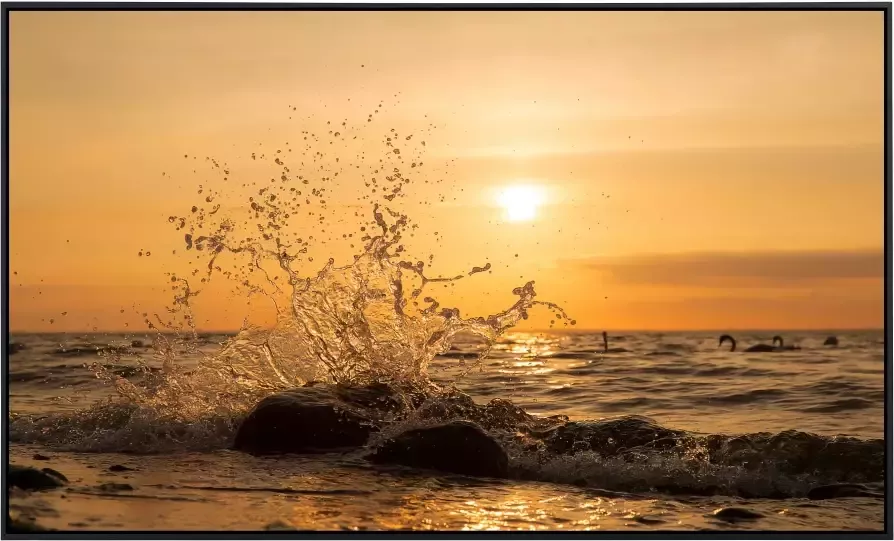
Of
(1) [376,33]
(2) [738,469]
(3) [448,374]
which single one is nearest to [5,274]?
(1) [376,33]

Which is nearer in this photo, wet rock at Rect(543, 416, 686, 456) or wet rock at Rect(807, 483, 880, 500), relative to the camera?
wet rock at Rect(807, 483, 880, 500)

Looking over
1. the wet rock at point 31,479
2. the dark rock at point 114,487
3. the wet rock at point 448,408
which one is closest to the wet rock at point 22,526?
the wet rock at point 31,479

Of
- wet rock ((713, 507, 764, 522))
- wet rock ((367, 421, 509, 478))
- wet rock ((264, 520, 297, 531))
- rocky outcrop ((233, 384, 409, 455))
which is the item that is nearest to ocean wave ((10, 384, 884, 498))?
rocky outcrop ((233, 384, 409, 455))

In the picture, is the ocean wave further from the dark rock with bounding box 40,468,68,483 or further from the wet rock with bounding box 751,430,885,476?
the dark rock with bounding box 40,468,68,483

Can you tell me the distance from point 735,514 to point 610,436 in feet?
8.20

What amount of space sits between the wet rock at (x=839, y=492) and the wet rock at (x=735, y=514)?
1192mm

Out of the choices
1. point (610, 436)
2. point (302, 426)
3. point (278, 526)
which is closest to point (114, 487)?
point (278, 526)

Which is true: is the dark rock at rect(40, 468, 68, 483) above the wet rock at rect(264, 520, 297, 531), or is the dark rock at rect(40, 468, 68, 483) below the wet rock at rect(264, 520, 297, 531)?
above

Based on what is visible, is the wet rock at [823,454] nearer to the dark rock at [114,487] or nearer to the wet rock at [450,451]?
the wet rock at [450,451]

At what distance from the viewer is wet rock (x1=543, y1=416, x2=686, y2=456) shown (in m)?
9.14

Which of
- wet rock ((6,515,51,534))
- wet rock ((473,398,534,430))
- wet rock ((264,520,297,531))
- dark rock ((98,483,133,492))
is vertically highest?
wet rock ((473,398,534,430))

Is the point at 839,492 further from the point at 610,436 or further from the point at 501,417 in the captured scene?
the point at 501,417

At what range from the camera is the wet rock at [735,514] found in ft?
22.6

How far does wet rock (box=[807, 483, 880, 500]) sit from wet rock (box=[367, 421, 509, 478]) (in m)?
2.78
